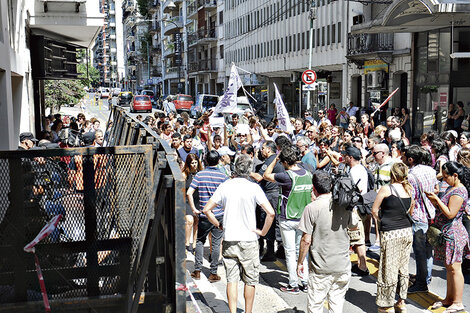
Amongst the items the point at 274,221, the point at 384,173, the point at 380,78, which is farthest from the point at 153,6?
the point at 384,173

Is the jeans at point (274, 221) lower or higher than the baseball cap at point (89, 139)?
lower

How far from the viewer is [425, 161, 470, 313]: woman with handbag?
6609mm

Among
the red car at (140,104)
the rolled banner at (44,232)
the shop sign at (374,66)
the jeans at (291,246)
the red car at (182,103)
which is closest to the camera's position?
the rolled banner at (44,232)

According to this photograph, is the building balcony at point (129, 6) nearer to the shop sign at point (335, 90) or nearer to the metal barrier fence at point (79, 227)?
the shop sign at point (335, 90)

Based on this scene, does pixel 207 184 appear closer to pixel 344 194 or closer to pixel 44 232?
pixel 344 194

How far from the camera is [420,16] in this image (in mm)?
19922

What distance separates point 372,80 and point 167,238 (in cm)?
2793

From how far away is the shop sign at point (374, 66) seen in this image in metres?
28.6

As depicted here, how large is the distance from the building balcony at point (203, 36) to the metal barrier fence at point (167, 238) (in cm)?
6263

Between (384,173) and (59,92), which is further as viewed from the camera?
(59,92)

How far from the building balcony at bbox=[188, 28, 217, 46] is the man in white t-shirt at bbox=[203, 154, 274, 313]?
197ft

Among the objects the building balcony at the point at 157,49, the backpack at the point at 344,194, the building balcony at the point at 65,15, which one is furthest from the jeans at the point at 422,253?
the building balcony at the point at 157,49

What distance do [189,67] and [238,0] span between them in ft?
58.1

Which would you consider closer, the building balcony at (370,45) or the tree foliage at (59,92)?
the building balcony at (370,45)
